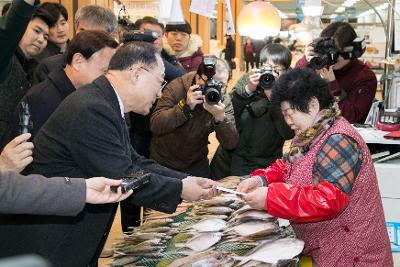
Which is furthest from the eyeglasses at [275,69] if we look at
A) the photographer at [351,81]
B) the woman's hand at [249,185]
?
the woman's hand at [249,185]

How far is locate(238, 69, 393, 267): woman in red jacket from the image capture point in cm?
222

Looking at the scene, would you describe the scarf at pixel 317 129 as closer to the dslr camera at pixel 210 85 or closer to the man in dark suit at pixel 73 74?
the dslr camera at pixel 210 85

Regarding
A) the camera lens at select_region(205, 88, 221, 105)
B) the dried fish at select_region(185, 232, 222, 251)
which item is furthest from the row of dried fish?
the camera lens at select_region(205, 88, 221, 105)

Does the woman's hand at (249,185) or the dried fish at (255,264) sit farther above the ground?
the woman's hand at (249,185)

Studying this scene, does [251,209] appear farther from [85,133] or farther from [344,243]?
[85,133]

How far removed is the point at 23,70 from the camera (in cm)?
351

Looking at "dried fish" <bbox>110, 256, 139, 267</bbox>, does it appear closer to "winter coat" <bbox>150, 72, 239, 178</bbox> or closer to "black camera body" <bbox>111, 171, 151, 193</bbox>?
"black camera body" <bbox>111, 171, 151, 193</bbox>

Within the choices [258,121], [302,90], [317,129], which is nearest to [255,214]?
[317,129]

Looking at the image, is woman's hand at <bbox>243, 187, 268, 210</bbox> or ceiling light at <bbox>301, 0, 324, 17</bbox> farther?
ceiling light at <bbox>301, 0, 324, 17</bbox>

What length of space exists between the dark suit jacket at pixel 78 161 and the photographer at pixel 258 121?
1628 mm

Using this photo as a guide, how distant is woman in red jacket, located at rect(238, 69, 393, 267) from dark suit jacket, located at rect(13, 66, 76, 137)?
1152mm

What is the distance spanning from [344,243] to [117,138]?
110 centimetres

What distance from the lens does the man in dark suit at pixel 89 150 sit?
6.93 feet

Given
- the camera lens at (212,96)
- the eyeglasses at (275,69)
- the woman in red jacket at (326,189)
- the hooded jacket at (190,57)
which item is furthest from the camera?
the hooded jacket at (190,57)
